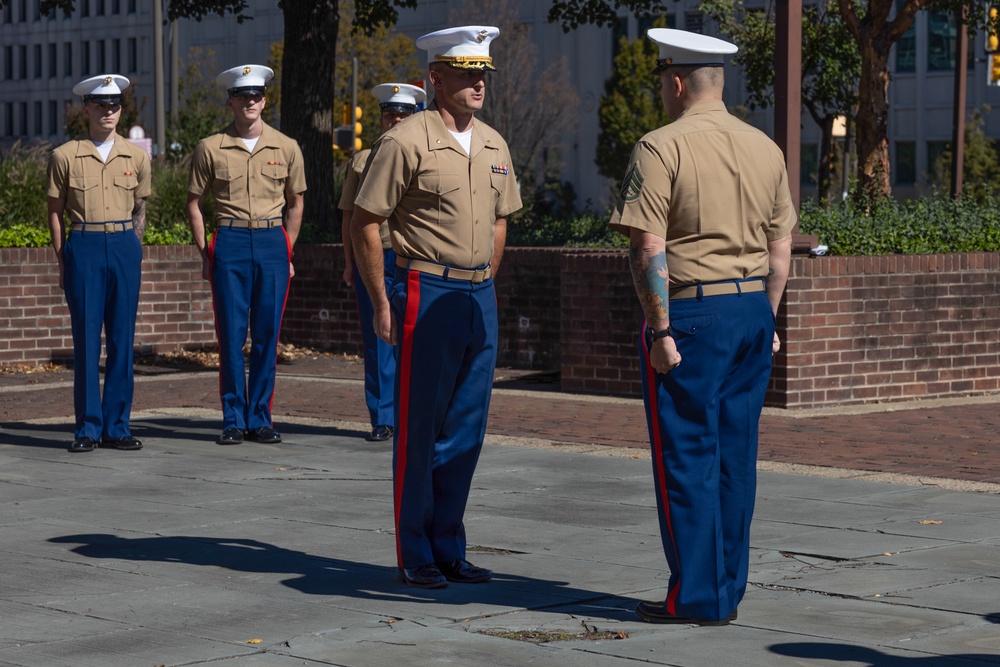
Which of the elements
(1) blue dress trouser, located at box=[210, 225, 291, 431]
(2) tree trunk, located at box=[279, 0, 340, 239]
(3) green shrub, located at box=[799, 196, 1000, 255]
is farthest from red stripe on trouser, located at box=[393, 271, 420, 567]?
(2) tree trunk, located at box=[279, 0, 340, 239]

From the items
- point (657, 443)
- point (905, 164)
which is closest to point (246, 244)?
point (657, 443)

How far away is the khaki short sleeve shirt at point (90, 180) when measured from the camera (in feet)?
34.6

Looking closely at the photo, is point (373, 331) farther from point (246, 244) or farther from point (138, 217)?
point (138, 217)

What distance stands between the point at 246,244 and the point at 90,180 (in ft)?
3.19

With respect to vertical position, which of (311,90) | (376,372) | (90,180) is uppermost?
(311,90)

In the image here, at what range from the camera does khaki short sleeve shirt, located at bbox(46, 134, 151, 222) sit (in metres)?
10.5

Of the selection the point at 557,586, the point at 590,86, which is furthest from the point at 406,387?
the point at 590,86

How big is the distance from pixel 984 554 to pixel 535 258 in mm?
9101

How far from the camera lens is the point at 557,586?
664 cm

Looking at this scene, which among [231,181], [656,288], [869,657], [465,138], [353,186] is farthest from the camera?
[231,181]

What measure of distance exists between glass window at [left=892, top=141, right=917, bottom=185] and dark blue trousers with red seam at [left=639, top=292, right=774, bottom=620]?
56.0 metres

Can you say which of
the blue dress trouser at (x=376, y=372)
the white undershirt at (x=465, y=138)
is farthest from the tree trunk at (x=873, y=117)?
the white undershirt at (x=465, y=138)

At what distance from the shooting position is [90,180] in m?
10.6

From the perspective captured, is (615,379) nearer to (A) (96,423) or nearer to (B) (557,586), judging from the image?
(A) (96,423)
